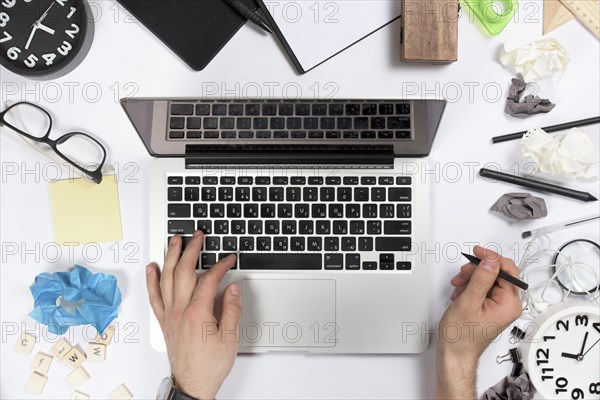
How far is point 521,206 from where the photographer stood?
2.85ft

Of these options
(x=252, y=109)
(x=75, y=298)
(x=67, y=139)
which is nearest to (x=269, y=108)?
(x=252, y=109)

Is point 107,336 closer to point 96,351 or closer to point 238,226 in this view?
point 96,351

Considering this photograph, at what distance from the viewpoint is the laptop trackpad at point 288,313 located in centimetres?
87

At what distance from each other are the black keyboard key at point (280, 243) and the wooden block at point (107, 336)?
0.31 meters

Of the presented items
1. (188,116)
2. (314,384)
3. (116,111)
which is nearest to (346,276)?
(314,384)

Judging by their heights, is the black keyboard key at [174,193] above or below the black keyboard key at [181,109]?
below

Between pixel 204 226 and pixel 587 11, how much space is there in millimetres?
716

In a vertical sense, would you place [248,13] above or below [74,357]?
above

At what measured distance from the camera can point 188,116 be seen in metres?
0.83

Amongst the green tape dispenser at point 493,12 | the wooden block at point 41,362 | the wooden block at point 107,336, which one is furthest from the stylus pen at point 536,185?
the wooden block at point 41,362

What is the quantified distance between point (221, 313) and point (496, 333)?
440 millimetres

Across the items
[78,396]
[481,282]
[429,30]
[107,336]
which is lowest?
[78,396]

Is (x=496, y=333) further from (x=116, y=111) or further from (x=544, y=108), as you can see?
(x=116, y=111)

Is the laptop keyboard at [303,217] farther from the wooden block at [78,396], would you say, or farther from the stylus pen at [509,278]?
the wooden block at [78,396]
